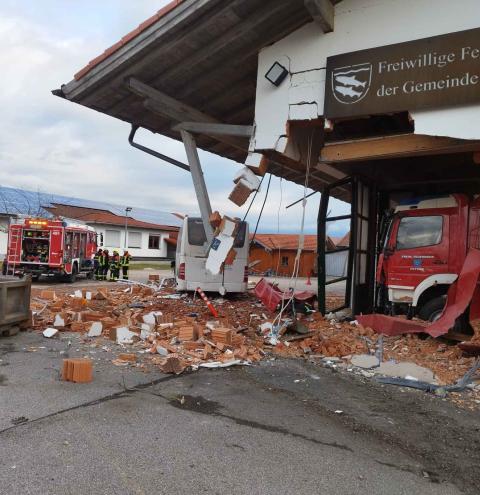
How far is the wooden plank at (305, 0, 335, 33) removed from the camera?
22.5 ft

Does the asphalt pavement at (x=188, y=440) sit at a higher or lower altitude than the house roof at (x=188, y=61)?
lower

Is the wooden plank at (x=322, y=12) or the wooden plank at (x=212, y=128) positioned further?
the wooden plank at (x=212, y=128)

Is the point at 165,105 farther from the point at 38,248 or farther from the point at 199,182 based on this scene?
the point at 38,248

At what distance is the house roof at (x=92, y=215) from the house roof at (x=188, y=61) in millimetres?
34496

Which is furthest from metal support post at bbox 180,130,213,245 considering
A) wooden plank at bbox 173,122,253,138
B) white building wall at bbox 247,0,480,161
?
white building wall at bbox 247,0,480,161

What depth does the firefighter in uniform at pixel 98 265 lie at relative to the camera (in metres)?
23.3

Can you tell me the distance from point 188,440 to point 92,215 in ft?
141

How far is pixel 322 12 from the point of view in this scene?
275 inches

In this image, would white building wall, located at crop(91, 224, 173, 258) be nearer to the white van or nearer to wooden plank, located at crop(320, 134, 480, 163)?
the white van

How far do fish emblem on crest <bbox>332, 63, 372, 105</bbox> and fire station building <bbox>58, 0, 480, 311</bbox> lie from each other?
0.6 inches

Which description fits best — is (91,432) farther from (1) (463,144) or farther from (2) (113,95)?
(2) (113,95)

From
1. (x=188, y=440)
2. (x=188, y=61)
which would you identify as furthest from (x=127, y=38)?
(x=188, y=440)

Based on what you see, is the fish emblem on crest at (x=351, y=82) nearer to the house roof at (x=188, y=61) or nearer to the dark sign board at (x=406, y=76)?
the dark sign board at (x=406, y=76)

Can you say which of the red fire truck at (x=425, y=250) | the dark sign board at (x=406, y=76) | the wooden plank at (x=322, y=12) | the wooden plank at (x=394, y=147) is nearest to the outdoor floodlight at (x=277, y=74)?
the dark sign board at (x=406, y=76)
